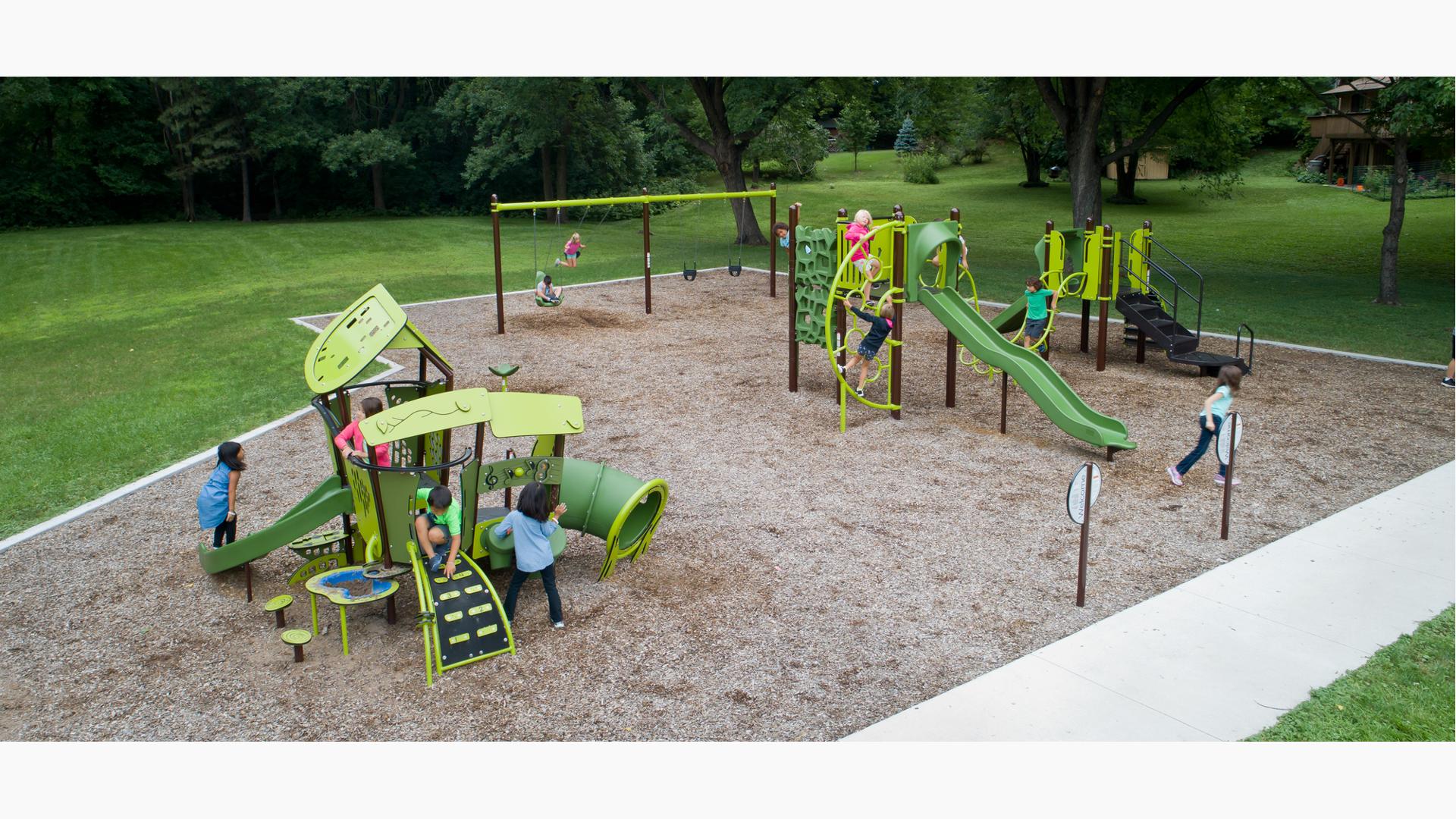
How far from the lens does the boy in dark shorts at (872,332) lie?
13.8 metres

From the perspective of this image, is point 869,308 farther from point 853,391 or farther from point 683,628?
point 683,628

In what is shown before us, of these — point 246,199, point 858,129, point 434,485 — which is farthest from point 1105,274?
point 858,129

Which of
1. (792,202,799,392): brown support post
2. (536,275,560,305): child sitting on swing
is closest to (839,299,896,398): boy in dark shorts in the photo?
(792,202,799,392): brown support post

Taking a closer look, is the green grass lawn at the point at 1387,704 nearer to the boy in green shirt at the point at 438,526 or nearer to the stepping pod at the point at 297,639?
the boy in green shirt at the point at 438,526

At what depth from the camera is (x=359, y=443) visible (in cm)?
892

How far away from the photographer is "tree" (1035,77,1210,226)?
956 inches

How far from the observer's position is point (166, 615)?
8742 mm

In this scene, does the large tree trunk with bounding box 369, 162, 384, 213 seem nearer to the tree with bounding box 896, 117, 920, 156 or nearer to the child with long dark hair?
the tree with bounding box 896, 117, 920, 156

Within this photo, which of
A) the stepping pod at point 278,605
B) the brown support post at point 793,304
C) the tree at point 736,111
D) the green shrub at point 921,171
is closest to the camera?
A: the stepping pod at point 278,605

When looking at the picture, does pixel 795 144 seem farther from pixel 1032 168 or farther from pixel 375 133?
pixel 375 133

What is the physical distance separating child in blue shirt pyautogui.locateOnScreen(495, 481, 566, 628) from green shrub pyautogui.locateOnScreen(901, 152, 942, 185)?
45.6 metres

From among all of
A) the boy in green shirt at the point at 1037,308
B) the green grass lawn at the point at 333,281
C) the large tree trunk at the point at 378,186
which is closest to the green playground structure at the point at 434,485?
the green grass lawn at the point at 333,281

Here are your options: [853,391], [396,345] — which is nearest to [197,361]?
[396,345]

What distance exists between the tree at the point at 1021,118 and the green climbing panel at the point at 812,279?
1487 cm
